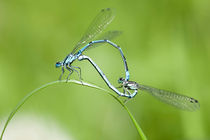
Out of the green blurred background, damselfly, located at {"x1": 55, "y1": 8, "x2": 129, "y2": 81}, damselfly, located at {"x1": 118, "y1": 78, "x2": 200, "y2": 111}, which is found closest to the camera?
damselfly, located at {"x1": 118, "y1": 78, "x2": 200, "y2": 111}

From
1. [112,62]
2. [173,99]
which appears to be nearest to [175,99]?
[173,99]

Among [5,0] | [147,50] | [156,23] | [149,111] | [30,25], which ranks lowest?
[149,111]

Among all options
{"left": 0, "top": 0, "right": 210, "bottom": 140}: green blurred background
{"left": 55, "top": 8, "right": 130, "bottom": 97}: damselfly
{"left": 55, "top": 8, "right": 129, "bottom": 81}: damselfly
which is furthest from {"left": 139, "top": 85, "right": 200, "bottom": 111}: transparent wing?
{"left": 0, "top": 0, "right": 210, "bottom": 140}: green blurred background

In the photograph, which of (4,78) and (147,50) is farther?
(147,50)

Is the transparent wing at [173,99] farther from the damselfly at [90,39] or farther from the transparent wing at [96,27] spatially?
the transparent wing at [96,27]

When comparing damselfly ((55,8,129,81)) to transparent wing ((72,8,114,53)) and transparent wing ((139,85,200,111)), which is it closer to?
transparent wing ((72,8,114,53))

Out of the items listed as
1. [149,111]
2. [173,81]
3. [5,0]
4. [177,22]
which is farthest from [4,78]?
[177,22]

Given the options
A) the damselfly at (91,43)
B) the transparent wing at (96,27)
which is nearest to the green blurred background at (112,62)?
the damselfly at (91,43)

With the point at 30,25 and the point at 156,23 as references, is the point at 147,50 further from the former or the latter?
the point at 30,25
